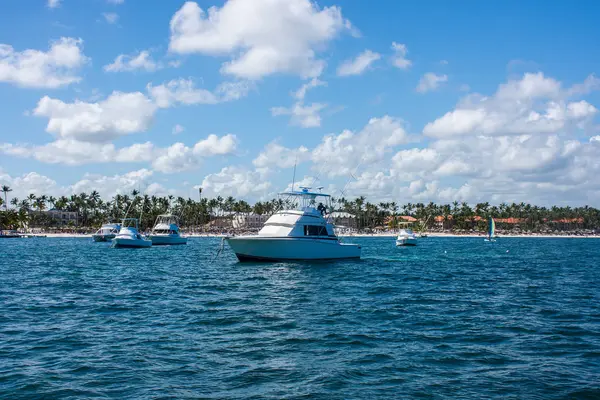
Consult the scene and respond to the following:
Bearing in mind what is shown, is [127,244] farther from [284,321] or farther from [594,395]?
[594,395]

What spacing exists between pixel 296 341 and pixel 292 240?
27281 mm

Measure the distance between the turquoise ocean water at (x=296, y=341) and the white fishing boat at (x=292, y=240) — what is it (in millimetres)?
11296

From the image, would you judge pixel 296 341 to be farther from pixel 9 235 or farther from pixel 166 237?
pixel 9 235

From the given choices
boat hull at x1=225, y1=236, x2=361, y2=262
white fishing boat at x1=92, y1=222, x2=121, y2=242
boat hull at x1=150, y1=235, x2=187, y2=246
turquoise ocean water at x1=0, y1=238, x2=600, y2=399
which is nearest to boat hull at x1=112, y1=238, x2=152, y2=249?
boat hull at x1=150, y1=235, x2=187, y2=246

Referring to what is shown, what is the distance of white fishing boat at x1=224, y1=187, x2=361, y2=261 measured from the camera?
145 ft

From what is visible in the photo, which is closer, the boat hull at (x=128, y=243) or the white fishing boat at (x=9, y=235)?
the boat hull at (x=128, y=243)

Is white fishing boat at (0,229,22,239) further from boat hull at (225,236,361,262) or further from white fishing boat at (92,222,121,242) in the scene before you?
boat hull at (225,236,361,262)

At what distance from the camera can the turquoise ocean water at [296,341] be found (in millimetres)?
12375

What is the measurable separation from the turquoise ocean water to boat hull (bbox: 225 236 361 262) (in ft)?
36.5

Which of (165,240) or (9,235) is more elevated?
Answer: (165,240)

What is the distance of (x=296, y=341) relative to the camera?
17031mm

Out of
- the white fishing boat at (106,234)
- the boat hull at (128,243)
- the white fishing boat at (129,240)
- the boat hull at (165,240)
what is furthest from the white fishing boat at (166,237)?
the white fishing boat at (106,234)

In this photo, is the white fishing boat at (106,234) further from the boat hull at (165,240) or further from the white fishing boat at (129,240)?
the white fishing boat at (129,240)

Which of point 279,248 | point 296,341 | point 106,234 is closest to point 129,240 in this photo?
point 106,234
